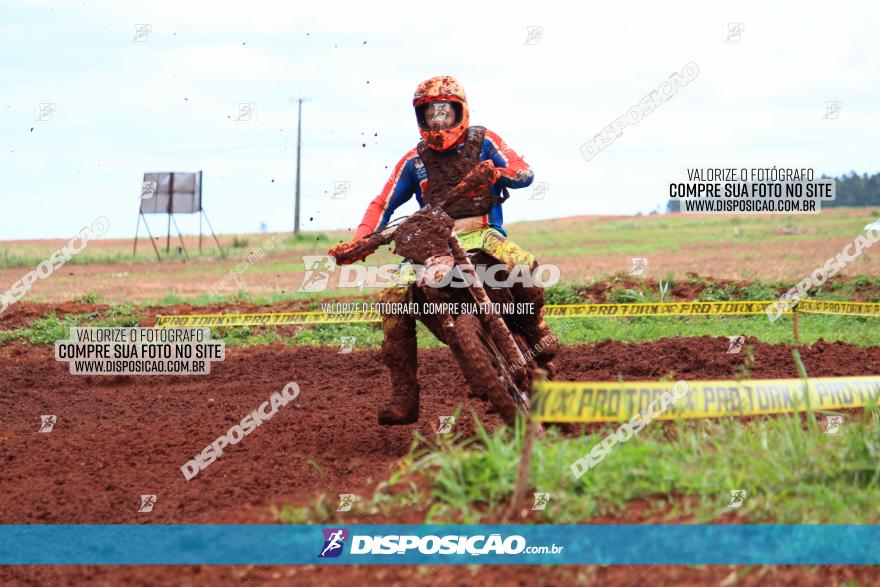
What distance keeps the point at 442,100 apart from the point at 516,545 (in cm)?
388

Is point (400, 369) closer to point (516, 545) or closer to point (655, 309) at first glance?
point (516, 545)

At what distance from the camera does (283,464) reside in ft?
25.2

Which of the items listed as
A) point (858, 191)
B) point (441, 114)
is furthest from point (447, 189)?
point (858, 191)

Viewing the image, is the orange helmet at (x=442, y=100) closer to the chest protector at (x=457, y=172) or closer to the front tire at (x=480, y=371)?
the chest protector at (x=457, y=172)

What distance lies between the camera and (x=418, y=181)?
8391mm

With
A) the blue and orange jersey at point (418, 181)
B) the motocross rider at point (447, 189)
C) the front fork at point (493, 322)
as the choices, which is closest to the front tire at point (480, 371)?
the front fork at point (493, 322)

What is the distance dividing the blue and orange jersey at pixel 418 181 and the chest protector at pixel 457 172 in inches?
2.9

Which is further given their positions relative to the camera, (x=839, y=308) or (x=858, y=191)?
(x=858, y=191)

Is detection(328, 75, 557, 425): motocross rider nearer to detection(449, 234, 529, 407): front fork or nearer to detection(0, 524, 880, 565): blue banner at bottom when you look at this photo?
detection(449, 234, 529, 407): front fork

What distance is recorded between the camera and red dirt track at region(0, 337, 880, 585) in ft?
17.0

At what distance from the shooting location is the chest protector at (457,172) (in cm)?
800

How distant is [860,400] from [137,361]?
33.2ft

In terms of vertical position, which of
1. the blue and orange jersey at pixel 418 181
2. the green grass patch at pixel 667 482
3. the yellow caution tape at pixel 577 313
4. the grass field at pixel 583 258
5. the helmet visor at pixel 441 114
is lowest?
the grass field at pixel 583 258

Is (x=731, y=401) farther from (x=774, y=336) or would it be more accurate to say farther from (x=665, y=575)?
(x=774, y=336)
